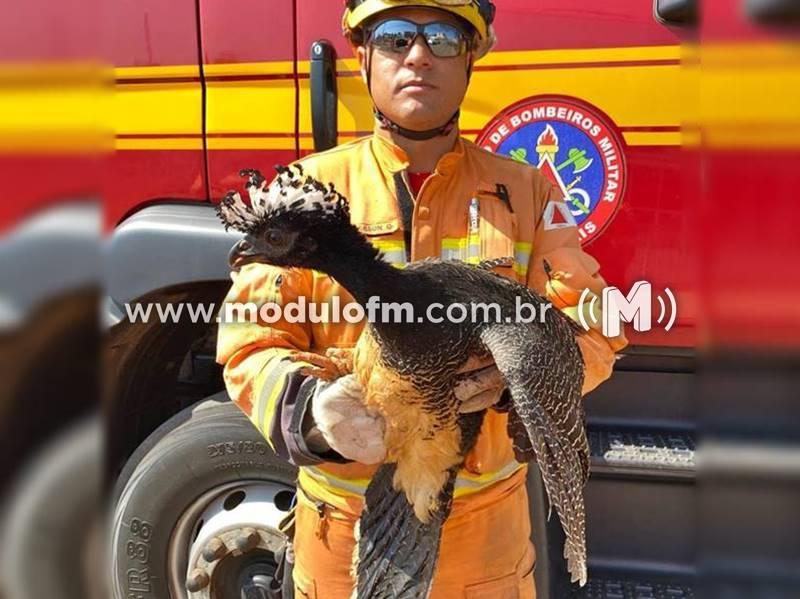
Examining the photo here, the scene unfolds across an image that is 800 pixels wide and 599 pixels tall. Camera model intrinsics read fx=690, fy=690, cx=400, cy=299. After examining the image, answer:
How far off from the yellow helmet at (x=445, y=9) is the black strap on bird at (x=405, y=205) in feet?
1.21

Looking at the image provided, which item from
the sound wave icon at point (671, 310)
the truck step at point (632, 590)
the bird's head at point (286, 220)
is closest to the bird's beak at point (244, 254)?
the bird's head at point (286, 220)

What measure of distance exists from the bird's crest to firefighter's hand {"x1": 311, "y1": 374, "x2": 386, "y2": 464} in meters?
0.34

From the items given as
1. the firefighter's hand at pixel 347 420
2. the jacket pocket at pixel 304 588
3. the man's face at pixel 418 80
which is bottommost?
the jacket pocket at pixel 304 588

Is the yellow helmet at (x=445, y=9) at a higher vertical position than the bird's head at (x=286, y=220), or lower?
higher

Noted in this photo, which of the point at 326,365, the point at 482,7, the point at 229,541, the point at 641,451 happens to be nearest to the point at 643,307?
the point at 641,451

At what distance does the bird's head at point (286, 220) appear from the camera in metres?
1.27

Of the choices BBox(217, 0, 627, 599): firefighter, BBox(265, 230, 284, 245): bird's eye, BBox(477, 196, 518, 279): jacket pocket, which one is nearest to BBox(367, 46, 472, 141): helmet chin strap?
BBox(217, 0, 627, 599): firefighter

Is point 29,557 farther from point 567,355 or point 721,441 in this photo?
point 567,355

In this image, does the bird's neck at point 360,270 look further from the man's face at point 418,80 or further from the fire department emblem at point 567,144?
the fire department emblem at point 567,144

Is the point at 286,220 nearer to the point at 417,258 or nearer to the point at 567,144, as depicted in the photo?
the point at 417,258

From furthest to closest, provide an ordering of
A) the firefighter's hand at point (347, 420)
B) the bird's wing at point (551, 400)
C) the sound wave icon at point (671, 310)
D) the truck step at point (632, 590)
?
the truck step at point (632, 590)
the sound wave icon at point (671, 310)
the firefighter's hand at point (347, 420)
the bird's wing at point (551, 400)

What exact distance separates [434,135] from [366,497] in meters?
0.87

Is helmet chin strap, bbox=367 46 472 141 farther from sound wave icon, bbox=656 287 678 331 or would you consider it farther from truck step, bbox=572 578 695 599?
truck step, bbox=572 578 695 599

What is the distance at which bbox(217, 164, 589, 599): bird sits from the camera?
1.27m
